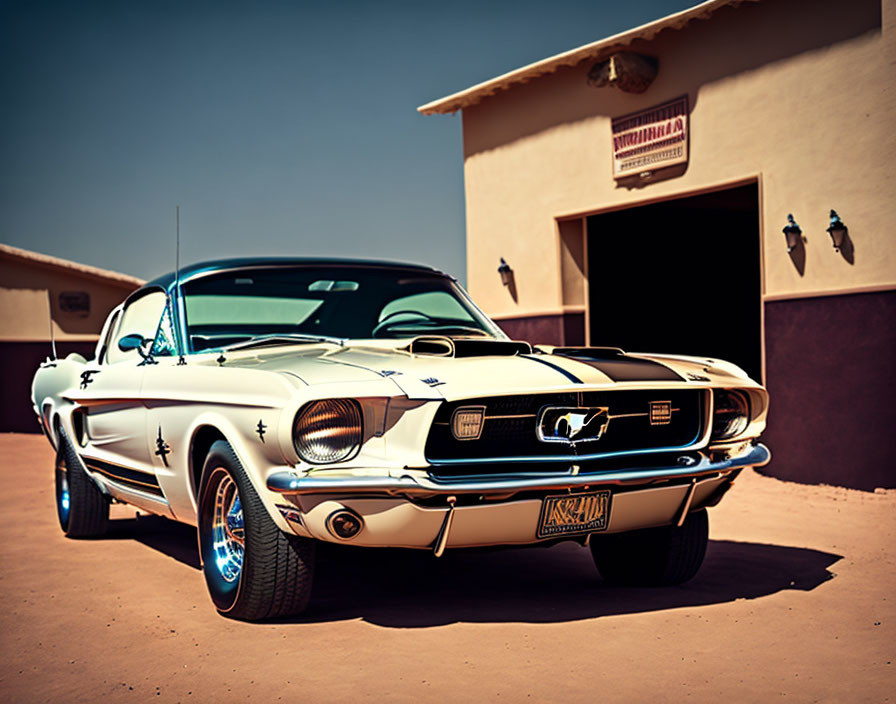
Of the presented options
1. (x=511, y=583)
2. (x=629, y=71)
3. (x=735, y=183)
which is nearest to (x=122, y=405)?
(x=511, y=583)

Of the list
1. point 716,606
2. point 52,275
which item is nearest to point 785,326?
point 716,606

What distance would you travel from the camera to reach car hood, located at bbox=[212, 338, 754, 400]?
12.9 feet

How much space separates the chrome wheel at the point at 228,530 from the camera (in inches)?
173

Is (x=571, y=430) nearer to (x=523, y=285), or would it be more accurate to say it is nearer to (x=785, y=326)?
(x=785, y=326)

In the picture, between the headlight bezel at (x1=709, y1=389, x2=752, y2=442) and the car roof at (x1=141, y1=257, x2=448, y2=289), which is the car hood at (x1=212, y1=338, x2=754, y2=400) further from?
the car roof at (x1=141, y1=257, x2=448, y2=289)

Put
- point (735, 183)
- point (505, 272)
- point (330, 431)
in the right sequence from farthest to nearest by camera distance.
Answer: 1. point (505, 272)
2. point (735, 183)
3. point (330, 431)

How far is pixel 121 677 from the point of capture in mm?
3723

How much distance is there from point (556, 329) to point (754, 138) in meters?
3.28

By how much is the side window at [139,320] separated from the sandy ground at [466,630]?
117 centimetres

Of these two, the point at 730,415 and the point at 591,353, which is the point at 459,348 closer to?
the point at 591,353

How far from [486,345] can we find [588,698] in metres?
1.59

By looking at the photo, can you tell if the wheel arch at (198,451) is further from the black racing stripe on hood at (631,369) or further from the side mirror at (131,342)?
the black racing stripe on hood at (631,369)

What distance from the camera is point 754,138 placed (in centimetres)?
949

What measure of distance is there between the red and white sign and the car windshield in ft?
16.4
